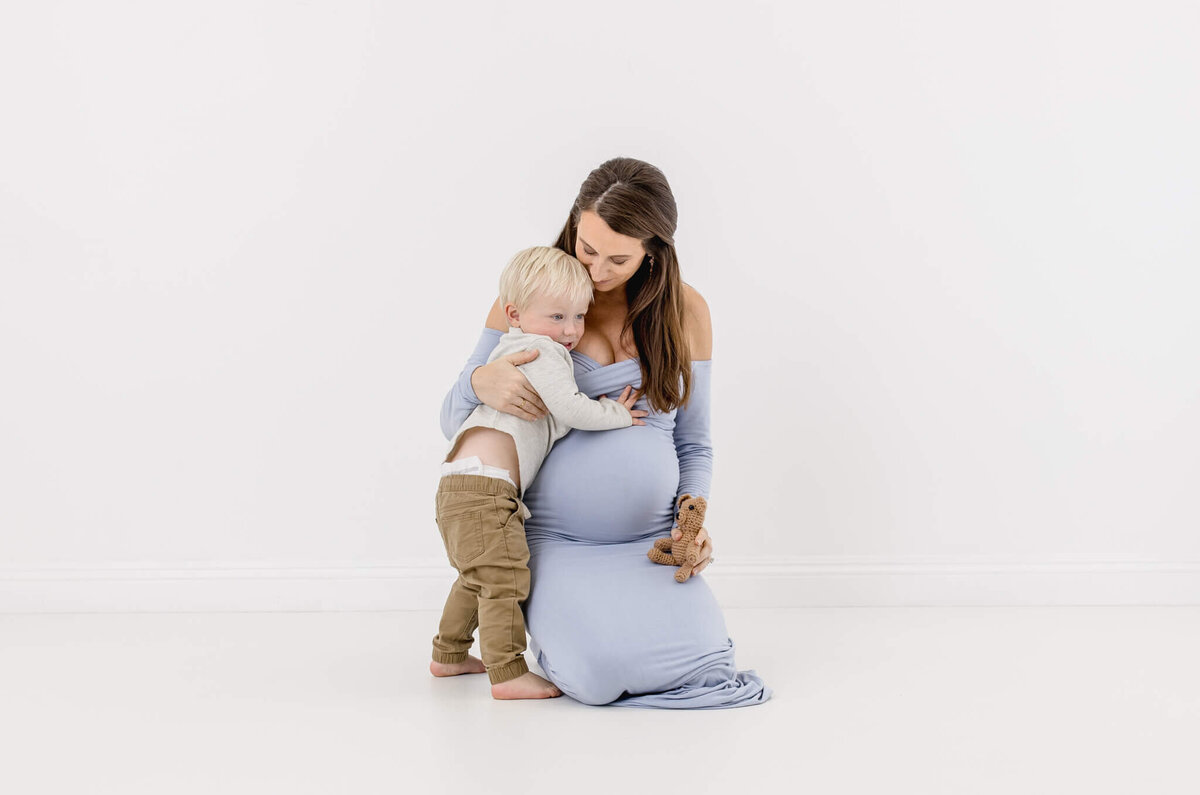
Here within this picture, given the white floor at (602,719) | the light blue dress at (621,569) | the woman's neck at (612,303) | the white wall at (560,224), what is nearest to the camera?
the white floor at (602,719)

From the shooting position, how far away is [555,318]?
8.25ft

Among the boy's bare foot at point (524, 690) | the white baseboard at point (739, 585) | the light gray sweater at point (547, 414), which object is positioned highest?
the light gray sweater at point (547, 414)

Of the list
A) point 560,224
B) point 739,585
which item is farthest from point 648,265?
point 739,585

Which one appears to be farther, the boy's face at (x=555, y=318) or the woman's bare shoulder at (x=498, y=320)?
the woman's bare shoulder at (x=498, y=320)

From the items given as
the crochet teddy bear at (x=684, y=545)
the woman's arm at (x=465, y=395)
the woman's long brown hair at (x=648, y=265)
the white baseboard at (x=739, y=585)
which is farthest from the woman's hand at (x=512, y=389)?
the white baseboard at (x=739, y=585)

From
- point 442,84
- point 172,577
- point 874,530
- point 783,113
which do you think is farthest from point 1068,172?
point 172,577

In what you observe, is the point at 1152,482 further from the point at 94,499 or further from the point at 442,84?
the point at 94,499

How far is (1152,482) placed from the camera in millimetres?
3570

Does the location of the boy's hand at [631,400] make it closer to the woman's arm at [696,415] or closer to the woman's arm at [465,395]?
the woman's arm at [696,415]

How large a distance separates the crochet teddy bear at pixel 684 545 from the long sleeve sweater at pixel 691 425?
19cm

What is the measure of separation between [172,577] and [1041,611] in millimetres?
2974

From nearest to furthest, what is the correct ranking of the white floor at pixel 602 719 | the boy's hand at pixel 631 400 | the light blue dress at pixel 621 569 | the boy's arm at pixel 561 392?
the white floor at pixel 602 719 < the light blue dress at pixel 621 569 < the boy's arm at pixel 561 392 < the boy's hand at pixel 631 400

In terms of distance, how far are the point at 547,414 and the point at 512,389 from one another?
0.13 meters

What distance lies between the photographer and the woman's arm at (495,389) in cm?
247
